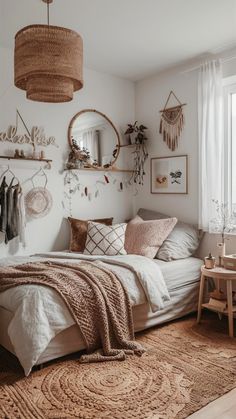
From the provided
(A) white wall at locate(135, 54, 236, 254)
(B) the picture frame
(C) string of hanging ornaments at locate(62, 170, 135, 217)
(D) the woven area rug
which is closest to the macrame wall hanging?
(A) white wall at locate(135, 54, 236, 254)

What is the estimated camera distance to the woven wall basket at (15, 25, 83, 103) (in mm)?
2004

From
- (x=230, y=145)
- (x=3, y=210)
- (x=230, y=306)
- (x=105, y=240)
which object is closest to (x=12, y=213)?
(x=3, y=210)

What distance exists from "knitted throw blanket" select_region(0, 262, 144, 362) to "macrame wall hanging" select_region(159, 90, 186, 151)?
1863mm

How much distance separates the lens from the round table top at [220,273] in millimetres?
2947

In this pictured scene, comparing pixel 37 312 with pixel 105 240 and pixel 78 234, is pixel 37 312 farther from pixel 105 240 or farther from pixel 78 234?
pixel 78 234

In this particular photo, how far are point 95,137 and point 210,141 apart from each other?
4.25 feet

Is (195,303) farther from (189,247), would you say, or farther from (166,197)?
(166,197)

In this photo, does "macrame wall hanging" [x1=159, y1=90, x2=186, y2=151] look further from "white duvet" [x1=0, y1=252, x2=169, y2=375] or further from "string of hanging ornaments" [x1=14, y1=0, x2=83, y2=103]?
"string of hanging ornaments" [x1=14, y1=0, x2=83, y2=103]

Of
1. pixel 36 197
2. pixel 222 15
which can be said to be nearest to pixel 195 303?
pixel 36 197

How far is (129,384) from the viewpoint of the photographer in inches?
86.1

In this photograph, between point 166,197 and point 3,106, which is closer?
point 3,106

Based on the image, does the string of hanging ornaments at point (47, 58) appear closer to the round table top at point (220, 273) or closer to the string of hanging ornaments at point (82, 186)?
the string of hanging ornaments at point (82, 186)

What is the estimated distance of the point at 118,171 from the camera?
4.31 meters

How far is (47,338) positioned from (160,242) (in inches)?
64.2
